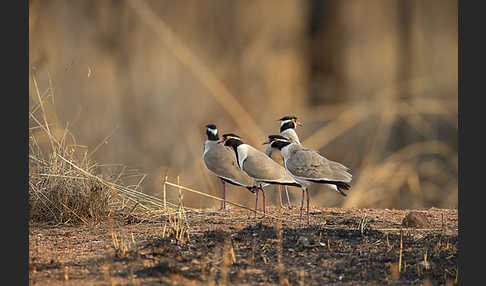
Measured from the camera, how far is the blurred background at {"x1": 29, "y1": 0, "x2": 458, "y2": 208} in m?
9.34

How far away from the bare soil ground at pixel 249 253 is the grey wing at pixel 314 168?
39 centimetres

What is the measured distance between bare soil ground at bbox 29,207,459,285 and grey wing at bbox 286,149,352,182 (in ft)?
1.29

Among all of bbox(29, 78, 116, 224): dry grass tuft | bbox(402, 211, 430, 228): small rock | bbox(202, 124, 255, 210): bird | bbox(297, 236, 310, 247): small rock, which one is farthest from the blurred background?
bbox(297, 236, 310, 247): small rock

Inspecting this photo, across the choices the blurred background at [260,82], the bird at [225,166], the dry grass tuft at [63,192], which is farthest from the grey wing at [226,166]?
the blurred background at [260,82]

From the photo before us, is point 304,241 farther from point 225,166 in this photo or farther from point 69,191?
point 69,191

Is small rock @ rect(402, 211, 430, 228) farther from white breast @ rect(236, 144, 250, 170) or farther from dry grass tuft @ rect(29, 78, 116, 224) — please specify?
dry grass tuft @ rect(29, 78, 116, 224)

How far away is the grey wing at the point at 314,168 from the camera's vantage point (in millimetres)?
5277

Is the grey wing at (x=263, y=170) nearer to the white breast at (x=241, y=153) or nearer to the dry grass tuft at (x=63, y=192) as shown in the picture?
the white breast at (x=241, y=153)

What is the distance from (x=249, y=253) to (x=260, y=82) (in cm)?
735

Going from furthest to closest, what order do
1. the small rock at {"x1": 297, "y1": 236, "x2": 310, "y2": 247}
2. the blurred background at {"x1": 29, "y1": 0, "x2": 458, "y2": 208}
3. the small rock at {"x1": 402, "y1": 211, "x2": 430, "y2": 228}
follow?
the blurred background at {"x1": 29, "y1": 0, "x2": 458, "y2": 208}
the small rock at {"x1": 402, "y1": 211, "x2": 430, "y2": 228}
the small rock at {"x1": 297, "y1": 236, "x2": 310, "y2": 247}

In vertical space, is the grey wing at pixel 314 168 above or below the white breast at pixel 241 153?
below

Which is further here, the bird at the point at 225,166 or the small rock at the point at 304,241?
the bird at the point at 225,166

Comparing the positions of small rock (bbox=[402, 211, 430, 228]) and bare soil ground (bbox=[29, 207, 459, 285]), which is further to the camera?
small rock (bbox=[402, 211, 430, 228])

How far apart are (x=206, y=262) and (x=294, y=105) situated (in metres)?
7.32
